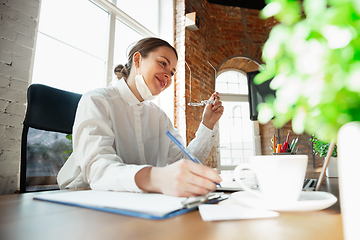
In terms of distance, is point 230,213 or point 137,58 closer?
point 230,213

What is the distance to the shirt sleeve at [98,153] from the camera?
57 cm

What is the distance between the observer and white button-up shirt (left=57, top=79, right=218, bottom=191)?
631 mm

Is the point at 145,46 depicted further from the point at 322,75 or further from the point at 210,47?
the point at 210,47

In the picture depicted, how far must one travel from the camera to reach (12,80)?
5.04ft

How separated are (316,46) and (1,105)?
5.92ft

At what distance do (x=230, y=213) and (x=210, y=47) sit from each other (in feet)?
13.5

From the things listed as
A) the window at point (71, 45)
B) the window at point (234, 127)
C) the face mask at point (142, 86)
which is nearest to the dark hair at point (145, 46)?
the face mask at point (142, 86)

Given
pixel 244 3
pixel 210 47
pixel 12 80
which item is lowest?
pixel 12 80

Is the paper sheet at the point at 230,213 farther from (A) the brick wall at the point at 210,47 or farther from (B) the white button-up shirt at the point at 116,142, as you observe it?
(A) the brick wall at the point at 210,47

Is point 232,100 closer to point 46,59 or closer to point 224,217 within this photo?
point 46,59

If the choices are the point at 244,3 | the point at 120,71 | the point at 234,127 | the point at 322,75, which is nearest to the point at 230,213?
the point at 322,75

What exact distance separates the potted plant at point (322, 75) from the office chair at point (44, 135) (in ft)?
3.40

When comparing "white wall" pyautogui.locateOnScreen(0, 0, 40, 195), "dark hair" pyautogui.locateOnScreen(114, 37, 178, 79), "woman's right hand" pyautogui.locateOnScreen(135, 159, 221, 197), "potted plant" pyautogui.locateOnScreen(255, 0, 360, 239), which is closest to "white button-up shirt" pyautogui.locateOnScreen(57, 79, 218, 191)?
"woman's right hand" pyautogui.locateOnScreen(135, 159, 221, 197)

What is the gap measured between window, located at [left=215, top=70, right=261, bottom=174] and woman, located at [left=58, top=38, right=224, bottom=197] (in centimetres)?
302
